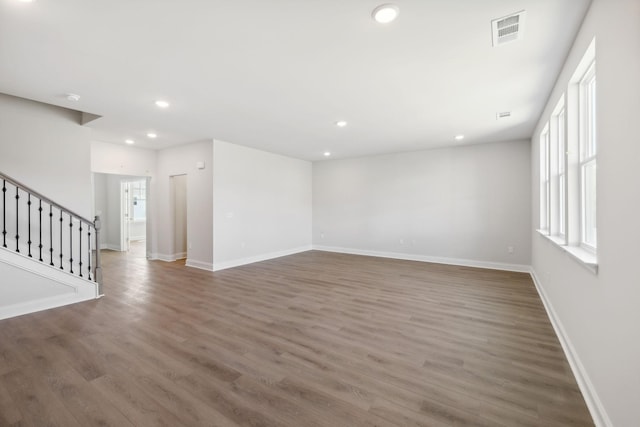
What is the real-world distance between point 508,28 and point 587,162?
1276mm

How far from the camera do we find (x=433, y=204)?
6504 mm

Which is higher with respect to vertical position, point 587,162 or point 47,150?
point 47,150

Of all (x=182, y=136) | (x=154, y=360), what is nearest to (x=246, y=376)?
(x=154, y=360)

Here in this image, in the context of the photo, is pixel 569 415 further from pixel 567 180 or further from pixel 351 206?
pixel 351 206

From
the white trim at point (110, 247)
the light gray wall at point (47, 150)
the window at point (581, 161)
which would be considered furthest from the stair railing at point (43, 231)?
the window at point (581, 161)

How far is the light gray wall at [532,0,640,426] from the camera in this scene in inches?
50.2

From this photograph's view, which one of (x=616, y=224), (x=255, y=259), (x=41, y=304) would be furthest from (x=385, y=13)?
(x=255, y=259)

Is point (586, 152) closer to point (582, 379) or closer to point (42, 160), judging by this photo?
point (582, 379)

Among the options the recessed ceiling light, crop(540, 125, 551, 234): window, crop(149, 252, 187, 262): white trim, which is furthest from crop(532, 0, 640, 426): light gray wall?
crop(149, 252, 187, 262): white trim

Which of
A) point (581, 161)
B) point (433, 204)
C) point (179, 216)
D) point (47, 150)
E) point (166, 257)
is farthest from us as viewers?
point (179, 216)

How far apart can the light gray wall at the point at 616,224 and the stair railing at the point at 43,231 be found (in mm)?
5386

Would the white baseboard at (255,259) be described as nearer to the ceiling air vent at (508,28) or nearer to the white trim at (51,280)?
the white trim at (51,280)

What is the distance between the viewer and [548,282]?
349 centimetres

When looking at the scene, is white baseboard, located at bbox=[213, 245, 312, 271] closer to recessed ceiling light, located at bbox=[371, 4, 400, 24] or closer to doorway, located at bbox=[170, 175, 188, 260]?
doorway, located at bbox=[170, 175, 188, 260]
